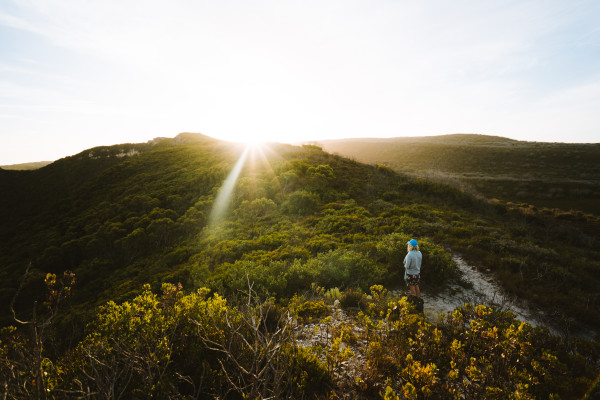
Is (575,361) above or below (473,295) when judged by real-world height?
above

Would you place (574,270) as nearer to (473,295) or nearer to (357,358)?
(473,295)

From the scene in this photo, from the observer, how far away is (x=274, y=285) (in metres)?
7.07

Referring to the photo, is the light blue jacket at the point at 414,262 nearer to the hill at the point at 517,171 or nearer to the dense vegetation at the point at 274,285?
the dense vegetation at the point at 274,285

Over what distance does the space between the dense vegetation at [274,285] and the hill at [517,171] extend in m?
8.24

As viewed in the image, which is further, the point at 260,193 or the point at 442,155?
the point at 442,155

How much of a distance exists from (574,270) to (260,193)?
1466 centimetres

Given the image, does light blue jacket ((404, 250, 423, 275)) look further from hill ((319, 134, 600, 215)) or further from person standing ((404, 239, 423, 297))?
hill ((319, 134, 600, 215))

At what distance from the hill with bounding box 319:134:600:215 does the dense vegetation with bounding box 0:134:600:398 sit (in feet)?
27.0

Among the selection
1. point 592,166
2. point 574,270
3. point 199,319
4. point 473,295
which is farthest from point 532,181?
point 199,319

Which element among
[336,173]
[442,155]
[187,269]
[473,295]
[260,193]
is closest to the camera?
[473,295]

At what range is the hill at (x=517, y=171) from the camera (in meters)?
22.6

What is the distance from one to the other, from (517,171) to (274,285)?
4141 centimetres

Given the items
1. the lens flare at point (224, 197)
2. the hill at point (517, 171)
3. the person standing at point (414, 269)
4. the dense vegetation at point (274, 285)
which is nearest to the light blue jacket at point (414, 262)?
the person standing at point (414, 269)

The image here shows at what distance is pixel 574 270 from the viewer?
25.3ft
